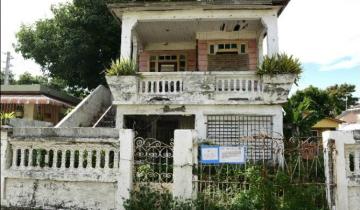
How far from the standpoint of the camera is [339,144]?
6.46 m

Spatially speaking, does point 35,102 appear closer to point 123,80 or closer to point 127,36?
point 127,36

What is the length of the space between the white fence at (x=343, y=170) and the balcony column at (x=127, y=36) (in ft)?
24.6

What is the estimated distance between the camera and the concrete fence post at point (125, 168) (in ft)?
21.5

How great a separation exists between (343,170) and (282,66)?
5.23 meters

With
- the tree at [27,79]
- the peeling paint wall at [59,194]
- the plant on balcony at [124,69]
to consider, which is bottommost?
the peeling paint wall at [59,194]

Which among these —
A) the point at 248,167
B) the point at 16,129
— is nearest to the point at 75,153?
the point at 16,129

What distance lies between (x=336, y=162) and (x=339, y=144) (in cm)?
32

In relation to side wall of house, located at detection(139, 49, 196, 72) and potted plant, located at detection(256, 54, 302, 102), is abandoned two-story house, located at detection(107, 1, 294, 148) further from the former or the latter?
side wall of house, located at detection(139, 49, 196, 72)

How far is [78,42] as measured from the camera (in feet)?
61.6

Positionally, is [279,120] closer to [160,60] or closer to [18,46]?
[160,60]

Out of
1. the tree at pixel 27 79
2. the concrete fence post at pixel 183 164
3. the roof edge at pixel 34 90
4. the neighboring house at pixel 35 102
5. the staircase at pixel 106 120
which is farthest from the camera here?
the tree at pixel 27 79

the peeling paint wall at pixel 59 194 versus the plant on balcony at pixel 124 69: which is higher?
the plant on balcony at pixel 124 69

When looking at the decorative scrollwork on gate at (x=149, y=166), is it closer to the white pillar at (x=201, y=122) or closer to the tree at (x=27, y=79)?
the white pillar at (x=201, y=122)

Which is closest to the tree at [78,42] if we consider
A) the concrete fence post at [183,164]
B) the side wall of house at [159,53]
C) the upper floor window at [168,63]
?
the side wall of house at [159,53]
